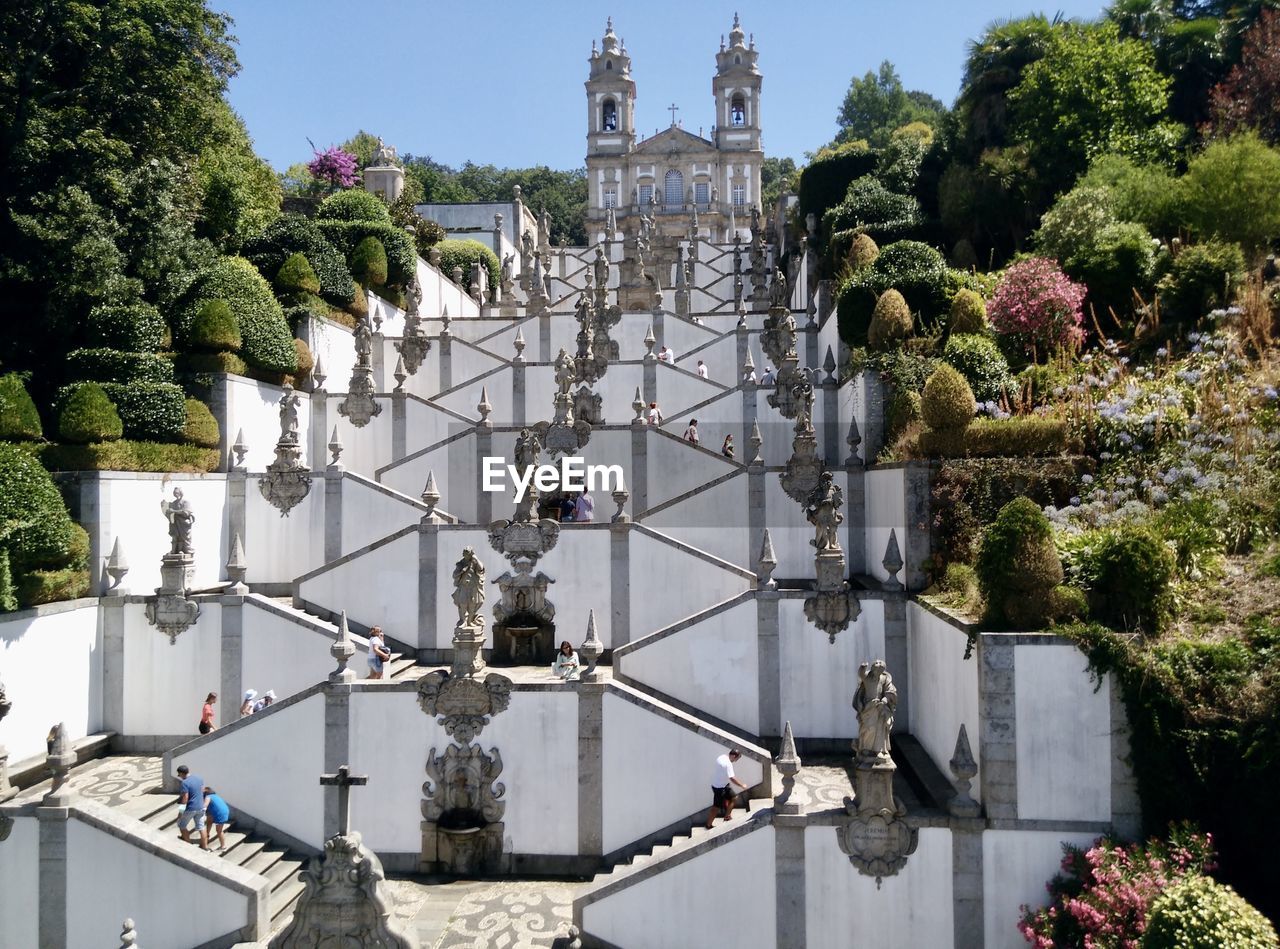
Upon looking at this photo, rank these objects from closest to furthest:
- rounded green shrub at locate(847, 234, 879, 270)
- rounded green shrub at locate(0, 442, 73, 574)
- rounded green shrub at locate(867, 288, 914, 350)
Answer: rounded green shrub at locate(0, 442, 73, 574) → rounded green shrub at locate(867, 288, 914, 350) → rounded green shrub at locate(847, 234, 879, 270)

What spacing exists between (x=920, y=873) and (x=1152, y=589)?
466 cm

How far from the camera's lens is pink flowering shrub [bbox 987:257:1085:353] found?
1964 cm

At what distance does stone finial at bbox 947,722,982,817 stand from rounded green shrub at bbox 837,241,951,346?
43.3 feet

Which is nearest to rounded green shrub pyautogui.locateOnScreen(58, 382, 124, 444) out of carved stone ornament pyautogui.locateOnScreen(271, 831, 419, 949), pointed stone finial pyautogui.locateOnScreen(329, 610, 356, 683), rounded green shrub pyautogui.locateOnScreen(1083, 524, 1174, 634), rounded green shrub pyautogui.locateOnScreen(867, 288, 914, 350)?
pointed stone finial pyautogui.locateOnScreen(329, 610, 356, 683)

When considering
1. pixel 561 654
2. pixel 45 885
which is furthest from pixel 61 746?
pixel 561 654

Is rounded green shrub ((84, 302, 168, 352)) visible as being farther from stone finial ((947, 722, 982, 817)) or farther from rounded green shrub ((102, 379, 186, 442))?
stone finial ((947, 722, 982, 817))

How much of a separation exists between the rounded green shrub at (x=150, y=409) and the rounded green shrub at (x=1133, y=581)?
1744 cm

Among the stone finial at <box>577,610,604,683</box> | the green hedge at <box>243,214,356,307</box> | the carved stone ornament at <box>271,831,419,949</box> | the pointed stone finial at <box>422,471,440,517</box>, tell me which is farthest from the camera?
the green hedge at <box>243,214,356,307</box>

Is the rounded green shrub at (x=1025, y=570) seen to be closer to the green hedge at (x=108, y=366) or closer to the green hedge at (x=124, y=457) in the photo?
the green hedge at (x=124, y=457)

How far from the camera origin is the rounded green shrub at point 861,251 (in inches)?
1082

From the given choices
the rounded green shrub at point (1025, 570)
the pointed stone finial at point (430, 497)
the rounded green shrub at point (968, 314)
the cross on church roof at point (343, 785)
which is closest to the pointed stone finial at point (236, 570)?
the pointed stone finial at point (430, 497)

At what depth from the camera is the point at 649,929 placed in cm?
1262

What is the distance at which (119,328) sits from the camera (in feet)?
62.5

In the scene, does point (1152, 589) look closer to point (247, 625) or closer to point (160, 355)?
point (247, 625)
